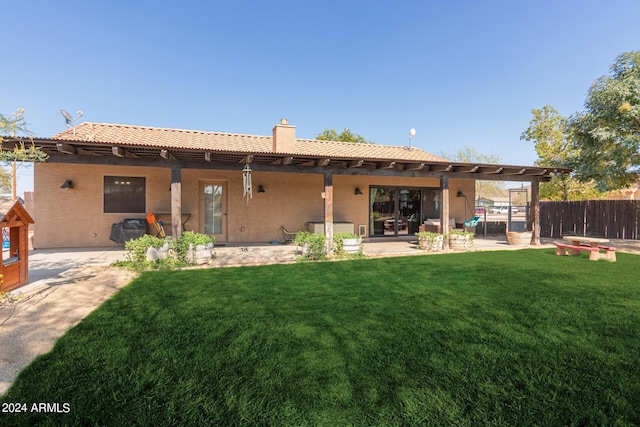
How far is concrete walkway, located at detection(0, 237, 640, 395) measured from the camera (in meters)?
3.10

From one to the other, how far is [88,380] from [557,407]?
11.2 feet

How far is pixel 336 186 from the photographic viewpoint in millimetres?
12516

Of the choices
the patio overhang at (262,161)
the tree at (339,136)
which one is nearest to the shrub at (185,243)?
the patio overhang at (262,161)

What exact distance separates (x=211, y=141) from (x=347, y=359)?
1168 cm

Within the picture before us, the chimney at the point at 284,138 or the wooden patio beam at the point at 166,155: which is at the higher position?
the chimney at the point at 284,138

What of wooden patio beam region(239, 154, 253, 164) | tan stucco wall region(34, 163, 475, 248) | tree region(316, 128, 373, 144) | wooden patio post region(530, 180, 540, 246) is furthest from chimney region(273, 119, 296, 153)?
tree region(316, 128, 373, 144)

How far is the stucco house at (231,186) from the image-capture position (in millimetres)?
7984

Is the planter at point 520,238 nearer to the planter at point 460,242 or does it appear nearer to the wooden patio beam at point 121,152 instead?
the planter at point 460,242

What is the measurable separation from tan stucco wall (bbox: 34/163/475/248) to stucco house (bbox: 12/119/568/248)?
0.10 ft

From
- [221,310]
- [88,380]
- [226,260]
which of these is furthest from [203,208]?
[88,380]

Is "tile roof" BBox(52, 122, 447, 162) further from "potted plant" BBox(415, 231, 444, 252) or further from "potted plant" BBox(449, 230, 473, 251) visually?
"potted plant" BBox(449, 230, 473, 251)

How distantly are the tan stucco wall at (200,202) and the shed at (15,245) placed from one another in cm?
442

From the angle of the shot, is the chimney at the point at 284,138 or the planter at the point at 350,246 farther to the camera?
the chimney at the point at 284,138

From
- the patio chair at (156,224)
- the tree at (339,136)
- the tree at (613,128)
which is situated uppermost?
the tree at (339,136)
